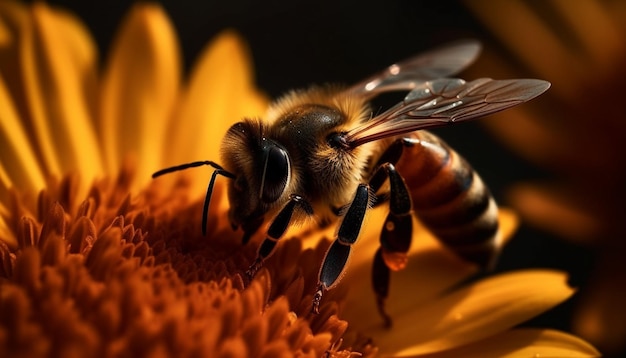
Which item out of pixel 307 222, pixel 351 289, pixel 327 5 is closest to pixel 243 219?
pixel 307 222

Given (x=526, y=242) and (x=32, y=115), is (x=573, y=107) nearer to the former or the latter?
(x=526, y=242)

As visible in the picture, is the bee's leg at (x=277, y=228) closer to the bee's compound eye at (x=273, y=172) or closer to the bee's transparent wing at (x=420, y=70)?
the bee's compound eye at (x=273, y=172)

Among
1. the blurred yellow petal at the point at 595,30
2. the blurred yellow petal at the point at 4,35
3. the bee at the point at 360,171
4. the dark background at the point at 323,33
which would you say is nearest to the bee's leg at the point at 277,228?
the bee at the point at 360,171

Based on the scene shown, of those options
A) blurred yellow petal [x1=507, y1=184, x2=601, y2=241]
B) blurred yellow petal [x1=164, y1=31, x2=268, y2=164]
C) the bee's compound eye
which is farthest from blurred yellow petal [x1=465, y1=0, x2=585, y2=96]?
the bee's compound eye

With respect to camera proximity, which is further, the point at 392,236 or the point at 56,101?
the point at 56,101

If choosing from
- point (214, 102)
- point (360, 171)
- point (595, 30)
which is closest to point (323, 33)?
point (595, 30)

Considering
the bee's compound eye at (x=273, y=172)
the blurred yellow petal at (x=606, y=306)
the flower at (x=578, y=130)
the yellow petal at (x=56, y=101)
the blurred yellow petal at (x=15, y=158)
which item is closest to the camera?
the bee's compound eye at (x=273, y=172)

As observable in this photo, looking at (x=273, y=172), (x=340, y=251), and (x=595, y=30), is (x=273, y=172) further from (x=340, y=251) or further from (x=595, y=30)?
(x=595, y=30)
